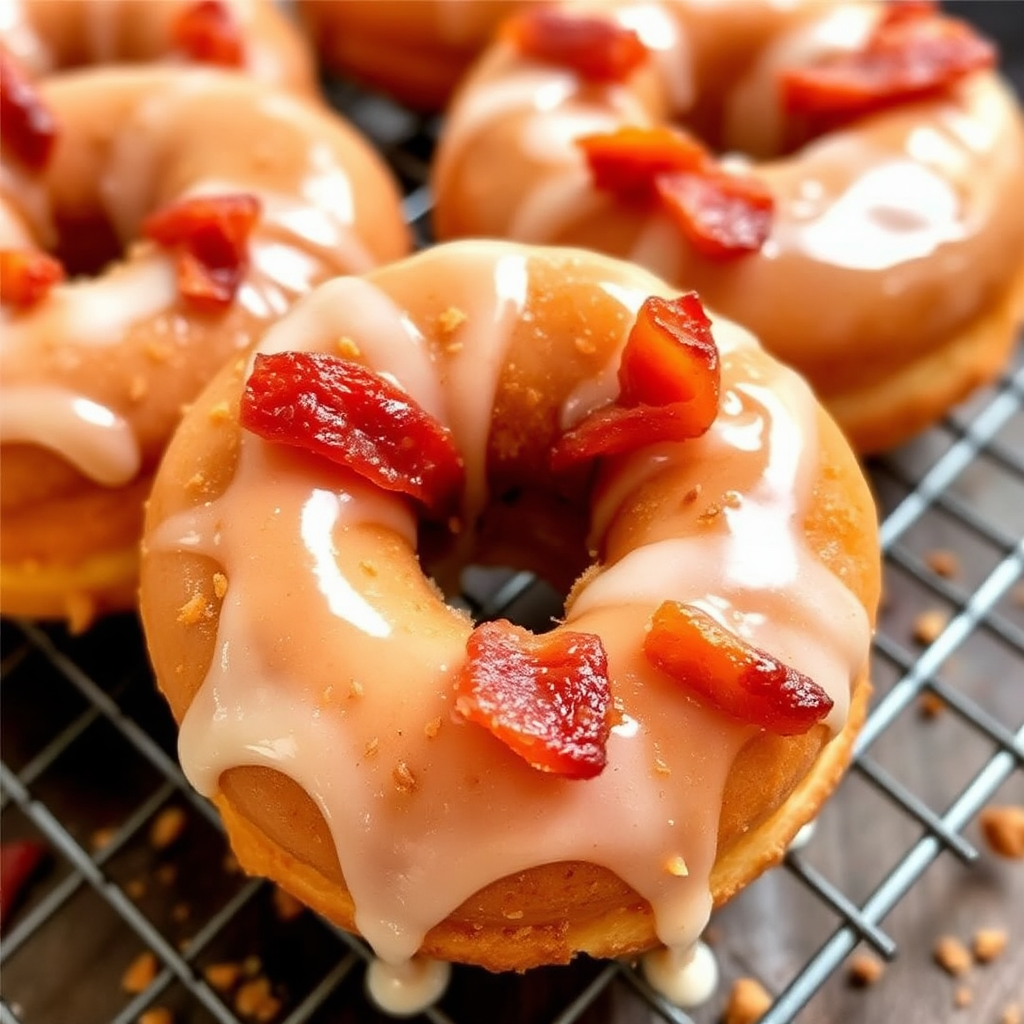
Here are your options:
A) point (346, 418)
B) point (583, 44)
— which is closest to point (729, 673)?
point (346, 418)

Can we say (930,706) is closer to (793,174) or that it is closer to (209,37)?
(793,174)

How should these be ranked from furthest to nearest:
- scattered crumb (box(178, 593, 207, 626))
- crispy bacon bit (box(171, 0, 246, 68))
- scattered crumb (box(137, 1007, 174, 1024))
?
crispy bacon bit (box(171, 0, 246, 68)) → scattered crumb (box(137, 1007, 174, 1024)) → scattered crumb (box(178, 593, 207, 626))

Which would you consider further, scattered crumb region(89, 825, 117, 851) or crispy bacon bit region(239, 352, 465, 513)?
scattered crumb region(89, 825, 117, 851)

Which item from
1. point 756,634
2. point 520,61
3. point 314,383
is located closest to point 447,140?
point 520,61

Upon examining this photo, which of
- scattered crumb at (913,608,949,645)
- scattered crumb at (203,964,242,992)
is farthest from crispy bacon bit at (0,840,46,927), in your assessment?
scattered crumb at (913,608,949,645)

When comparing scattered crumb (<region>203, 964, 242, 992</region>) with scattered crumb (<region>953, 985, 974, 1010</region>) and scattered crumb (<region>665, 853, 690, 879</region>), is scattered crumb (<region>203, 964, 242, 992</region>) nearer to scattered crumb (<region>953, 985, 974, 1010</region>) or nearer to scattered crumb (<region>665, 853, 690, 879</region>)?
scattered crumb (<region>665, 853, 690, 879</region>)

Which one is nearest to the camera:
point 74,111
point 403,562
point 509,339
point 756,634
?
point 756,634

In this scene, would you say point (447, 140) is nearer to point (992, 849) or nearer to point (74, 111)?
point (74, 111)
